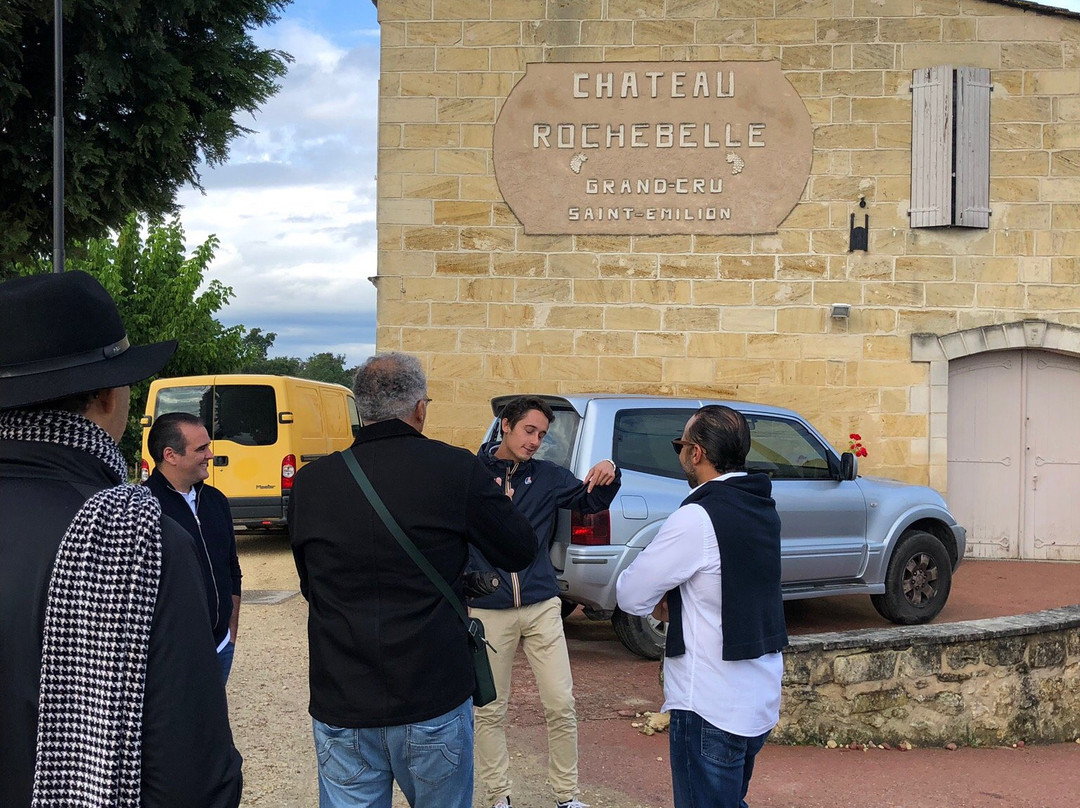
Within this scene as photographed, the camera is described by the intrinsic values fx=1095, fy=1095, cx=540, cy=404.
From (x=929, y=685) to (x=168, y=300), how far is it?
29133mm

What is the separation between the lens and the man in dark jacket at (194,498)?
409cm

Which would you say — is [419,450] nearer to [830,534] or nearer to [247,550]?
[830,534]

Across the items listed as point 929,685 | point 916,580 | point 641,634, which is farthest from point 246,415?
point 929,685

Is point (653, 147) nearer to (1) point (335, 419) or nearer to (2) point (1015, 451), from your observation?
(2) point (1015, 451)

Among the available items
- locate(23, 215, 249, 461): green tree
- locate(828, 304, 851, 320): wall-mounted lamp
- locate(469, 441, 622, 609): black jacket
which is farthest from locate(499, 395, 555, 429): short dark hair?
locate(23, 215, 249, 461): green tree

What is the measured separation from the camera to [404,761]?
2.88m

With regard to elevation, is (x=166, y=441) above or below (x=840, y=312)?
below

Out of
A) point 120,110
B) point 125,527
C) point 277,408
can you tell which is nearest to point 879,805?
point 125,527

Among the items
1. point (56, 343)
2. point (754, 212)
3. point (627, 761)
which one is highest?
point (754, 212)

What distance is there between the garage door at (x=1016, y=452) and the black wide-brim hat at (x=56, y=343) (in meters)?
11.3

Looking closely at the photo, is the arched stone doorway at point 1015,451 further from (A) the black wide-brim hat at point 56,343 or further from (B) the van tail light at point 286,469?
(A) the black wide-brim hat at point 56,343

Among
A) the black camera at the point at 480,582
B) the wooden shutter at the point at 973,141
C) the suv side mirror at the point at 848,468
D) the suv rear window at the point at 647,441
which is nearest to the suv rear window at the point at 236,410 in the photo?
the suv rear window at the point at 647,441

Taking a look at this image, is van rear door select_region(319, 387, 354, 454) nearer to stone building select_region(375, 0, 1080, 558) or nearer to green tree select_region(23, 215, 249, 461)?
stone building select_region(375, 0, 1080, 558)

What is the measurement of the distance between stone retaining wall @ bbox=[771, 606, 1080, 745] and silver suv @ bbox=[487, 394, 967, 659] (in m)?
1.83
